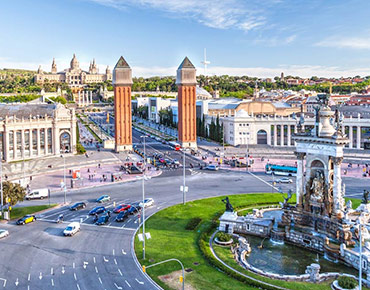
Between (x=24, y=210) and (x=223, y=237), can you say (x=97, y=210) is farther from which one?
(x=223, y=237)

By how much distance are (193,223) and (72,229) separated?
1329cm

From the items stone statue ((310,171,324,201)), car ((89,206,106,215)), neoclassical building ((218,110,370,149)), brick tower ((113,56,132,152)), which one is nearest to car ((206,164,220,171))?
neoclassical building ((218,110,370,149))

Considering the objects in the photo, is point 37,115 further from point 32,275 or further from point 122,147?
point 32,275

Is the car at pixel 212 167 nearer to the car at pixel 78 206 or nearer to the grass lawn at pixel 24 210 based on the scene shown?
the car at pixel 78 206

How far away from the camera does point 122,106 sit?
108875 millimetres

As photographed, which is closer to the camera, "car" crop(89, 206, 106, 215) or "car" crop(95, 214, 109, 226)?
"car" crop(95, 214, 109, 226)

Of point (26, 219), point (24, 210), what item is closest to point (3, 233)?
point (26, 219)

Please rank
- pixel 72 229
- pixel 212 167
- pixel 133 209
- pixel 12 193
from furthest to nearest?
pixel 212 167, pixel 133 209, pixel 12 193, pixel 72 229

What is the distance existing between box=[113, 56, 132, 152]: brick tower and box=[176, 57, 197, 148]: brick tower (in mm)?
13990

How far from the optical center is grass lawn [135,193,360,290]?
31.7 m

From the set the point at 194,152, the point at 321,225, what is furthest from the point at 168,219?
the point at 194,152

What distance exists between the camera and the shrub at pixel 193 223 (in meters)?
44.4

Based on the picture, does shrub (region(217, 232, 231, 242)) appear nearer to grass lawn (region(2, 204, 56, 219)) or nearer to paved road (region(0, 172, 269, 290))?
paved road (region(0, 172, 269, 290))

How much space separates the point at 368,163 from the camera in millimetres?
84500
